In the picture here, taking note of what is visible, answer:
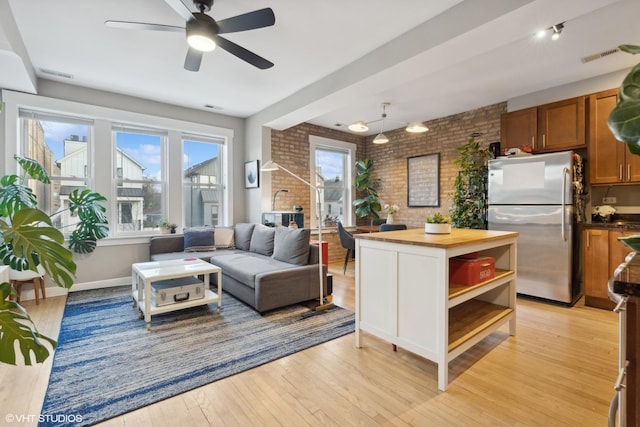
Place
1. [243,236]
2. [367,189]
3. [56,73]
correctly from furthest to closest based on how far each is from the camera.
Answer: [367,189], [243,236], [56,73]

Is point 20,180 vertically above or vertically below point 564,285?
above

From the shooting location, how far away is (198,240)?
15.2ft

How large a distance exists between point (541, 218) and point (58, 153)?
622 centimetres

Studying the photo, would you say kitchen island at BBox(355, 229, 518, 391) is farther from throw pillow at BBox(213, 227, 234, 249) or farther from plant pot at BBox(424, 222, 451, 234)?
throw pillow at BBox(213, 227, 234, 249)

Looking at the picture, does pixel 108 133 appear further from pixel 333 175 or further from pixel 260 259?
pixel 333 175

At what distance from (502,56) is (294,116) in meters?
2.70

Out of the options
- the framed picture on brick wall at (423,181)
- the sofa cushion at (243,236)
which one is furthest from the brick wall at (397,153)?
the sofa cushion at (243,236)

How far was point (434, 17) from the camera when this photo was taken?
8.33ft

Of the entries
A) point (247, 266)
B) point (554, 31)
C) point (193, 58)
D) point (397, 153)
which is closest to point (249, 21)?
point (193, 58)

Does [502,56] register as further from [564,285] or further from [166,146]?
[166,146]

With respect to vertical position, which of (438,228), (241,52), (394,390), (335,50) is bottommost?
(394,390)

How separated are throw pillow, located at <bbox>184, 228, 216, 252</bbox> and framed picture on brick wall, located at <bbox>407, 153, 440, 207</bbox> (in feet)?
12.2

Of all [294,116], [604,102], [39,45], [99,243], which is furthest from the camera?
[294,116]

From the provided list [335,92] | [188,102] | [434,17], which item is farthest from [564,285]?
[188,102]
